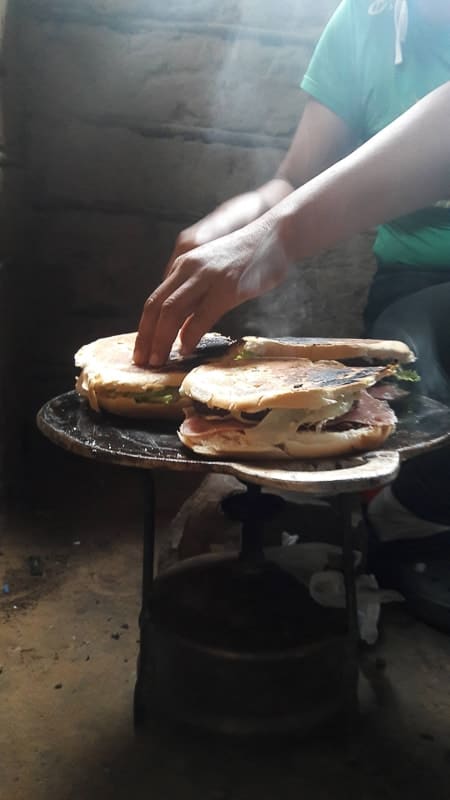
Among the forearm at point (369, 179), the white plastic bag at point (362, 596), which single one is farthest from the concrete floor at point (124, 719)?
the forearm at point (369, 179)

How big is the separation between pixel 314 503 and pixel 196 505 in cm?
37

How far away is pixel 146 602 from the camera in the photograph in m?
1.37

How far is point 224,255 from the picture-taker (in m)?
1.29

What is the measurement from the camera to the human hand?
127 cm

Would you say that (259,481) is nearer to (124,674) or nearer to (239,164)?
(124,674)

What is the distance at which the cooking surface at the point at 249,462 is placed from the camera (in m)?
0.91

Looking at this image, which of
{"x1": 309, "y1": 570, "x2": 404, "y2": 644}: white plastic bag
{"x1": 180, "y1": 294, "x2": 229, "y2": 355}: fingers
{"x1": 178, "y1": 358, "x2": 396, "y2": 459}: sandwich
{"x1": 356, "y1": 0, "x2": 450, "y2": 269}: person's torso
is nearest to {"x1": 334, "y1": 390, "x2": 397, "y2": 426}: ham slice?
{"x1": 178, "y1": 358, "x2": 396, "y2": 459}: sandwich

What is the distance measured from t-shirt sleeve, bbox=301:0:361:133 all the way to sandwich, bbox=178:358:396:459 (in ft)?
3.70

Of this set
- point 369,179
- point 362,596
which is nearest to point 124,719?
point 362,596

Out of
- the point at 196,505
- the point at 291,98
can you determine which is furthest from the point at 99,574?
the point at 291,98

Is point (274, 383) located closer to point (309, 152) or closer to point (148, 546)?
point (148, 546)

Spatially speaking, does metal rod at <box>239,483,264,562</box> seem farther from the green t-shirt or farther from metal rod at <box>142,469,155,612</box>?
the green t-shirt

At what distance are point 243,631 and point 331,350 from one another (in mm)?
583

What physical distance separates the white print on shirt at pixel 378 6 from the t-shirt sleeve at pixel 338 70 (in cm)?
6
